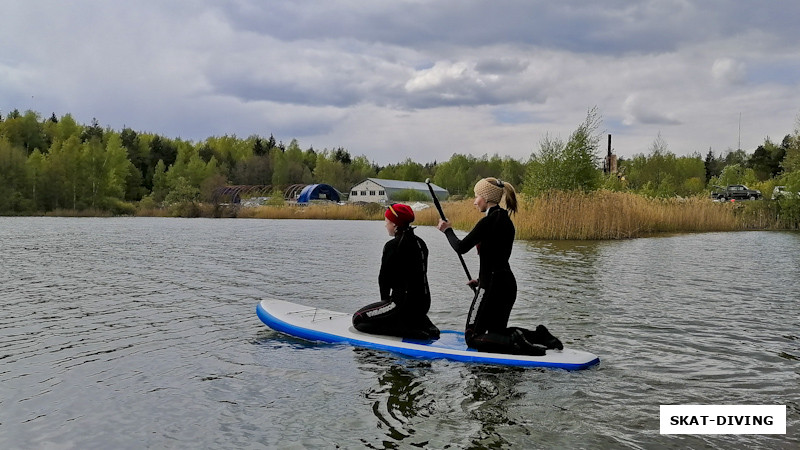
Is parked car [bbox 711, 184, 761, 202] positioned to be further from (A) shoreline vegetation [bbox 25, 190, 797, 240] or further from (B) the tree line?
(A) shoreline vegetation [bbox 25, 190, 797, 240]

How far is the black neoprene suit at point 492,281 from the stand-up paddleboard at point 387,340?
0.57 ft

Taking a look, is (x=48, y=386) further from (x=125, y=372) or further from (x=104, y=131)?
(x=104, y=131)

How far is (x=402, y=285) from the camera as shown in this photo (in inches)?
277

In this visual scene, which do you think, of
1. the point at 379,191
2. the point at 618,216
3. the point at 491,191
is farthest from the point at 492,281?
the point at 379,191

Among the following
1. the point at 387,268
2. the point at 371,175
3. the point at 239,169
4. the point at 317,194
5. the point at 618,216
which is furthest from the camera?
the point at 371,175

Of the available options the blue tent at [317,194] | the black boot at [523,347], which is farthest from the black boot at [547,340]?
the blue tent at [317,194]

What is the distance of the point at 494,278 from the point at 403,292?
1.18 m

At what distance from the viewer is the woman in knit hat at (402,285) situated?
6922 mm

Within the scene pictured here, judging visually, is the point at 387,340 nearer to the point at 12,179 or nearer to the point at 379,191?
the point at 12,179

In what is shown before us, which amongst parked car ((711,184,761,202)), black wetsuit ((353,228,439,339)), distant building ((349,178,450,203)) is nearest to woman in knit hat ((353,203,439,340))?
black wetsuit ((353,228,439,339))

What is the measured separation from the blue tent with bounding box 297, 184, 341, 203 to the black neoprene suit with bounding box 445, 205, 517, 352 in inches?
2759

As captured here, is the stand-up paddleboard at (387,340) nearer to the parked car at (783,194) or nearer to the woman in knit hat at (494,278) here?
the woman in knit hat at (494,278)

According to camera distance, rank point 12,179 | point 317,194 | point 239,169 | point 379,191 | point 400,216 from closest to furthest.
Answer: point 400,216
point 12,179
point 317,194
point 379,191
point 239,169

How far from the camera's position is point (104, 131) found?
9531cm
